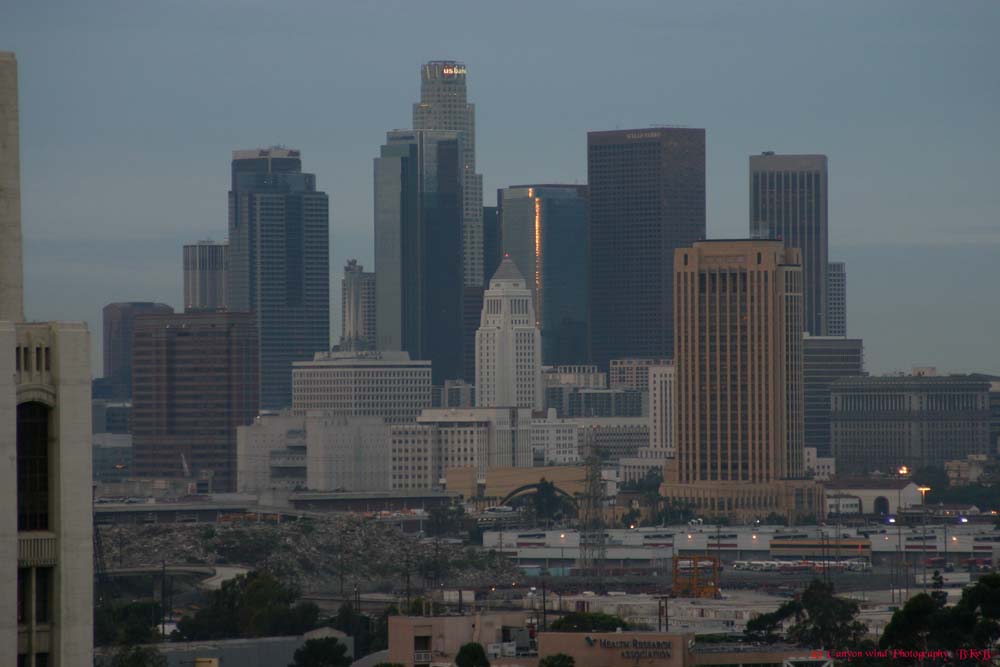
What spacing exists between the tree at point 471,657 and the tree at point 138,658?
15.5 m

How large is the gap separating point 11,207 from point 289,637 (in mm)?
85625

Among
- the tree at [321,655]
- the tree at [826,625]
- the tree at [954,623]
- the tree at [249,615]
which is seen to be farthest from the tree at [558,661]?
the tree at [249,615]

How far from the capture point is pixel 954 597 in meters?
154

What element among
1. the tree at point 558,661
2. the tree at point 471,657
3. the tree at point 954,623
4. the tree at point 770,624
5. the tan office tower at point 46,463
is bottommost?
the tree at point 770,624

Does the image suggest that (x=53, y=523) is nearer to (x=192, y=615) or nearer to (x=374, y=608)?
(x=192, y=615)

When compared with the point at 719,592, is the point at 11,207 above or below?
above

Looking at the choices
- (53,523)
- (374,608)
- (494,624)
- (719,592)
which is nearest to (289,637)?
(494,624)

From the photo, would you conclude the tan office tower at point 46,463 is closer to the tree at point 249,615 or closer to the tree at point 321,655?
the tree at point 321,655

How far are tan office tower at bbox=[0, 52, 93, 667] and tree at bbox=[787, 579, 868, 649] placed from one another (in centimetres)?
7265

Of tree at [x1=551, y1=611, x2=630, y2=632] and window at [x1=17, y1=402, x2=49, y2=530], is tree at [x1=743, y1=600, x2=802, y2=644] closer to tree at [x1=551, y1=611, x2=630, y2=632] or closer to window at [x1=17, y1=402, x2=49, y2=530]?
tree at [x1=551, y1=611, x2=630, y2=632]

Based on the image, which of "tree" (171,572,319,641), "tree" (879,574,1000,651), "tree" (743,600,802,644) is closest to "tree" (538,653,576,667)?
"tree" (879,574,1000,651)

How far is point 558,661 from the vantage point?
94500mm

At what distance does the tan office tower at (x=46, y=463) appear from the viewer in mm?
43125

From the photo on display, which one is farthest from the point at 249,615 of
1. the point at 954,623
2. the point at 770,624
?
the point at 954,623
